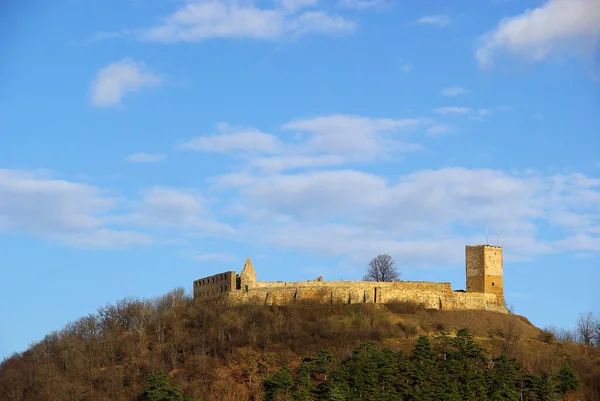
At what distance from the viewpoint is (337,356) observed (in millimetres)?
81562

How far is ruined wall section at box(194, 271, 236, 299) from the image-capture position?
91.1 metres

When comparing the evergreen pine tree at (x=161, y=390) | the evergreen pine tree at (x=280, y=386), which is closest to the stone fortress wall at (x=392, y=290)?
the evergreen pine tree at (x=280, y=386)

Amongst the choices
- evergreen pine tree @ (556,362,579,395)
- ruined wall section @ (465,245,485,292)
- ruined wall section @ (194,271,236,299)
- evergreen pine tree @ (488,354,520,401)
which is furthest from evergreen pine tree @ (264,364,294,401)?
ruined wall section @ (465,245,485,292)

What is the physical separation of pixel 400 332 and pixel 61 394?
24010 millimetres

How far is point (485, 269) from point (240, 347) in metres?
20.0

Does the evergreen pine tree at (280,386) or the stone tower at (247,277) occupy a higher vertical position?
the stone tower at (247,277)

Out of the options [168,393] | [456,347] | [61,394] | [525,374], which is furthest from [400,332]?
[61,394]

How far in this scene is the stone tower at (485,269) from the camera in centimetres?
9069

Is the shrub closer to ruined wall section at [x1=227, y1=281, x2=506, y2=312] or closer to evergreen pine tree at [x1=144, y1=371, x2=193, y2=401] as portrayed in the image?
ruined wall section at [x1=227, y1=281, x2=506, y2=312]

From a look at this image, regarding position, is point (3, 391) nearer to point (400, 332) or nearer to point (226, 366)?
point (226, 366)

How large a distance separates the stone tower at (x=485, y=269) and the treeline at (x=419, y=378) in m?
10.9

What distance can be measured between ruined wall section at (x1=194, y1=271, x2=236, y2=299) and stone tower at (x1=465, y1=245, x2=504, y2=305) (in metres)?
18.2

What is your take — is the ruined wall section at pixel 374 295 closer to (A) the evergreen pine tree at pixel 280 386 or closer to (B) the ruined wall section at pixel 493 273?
(B) the ruined wall section at pixel 493 273

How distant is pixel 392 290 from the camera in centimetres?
8931
